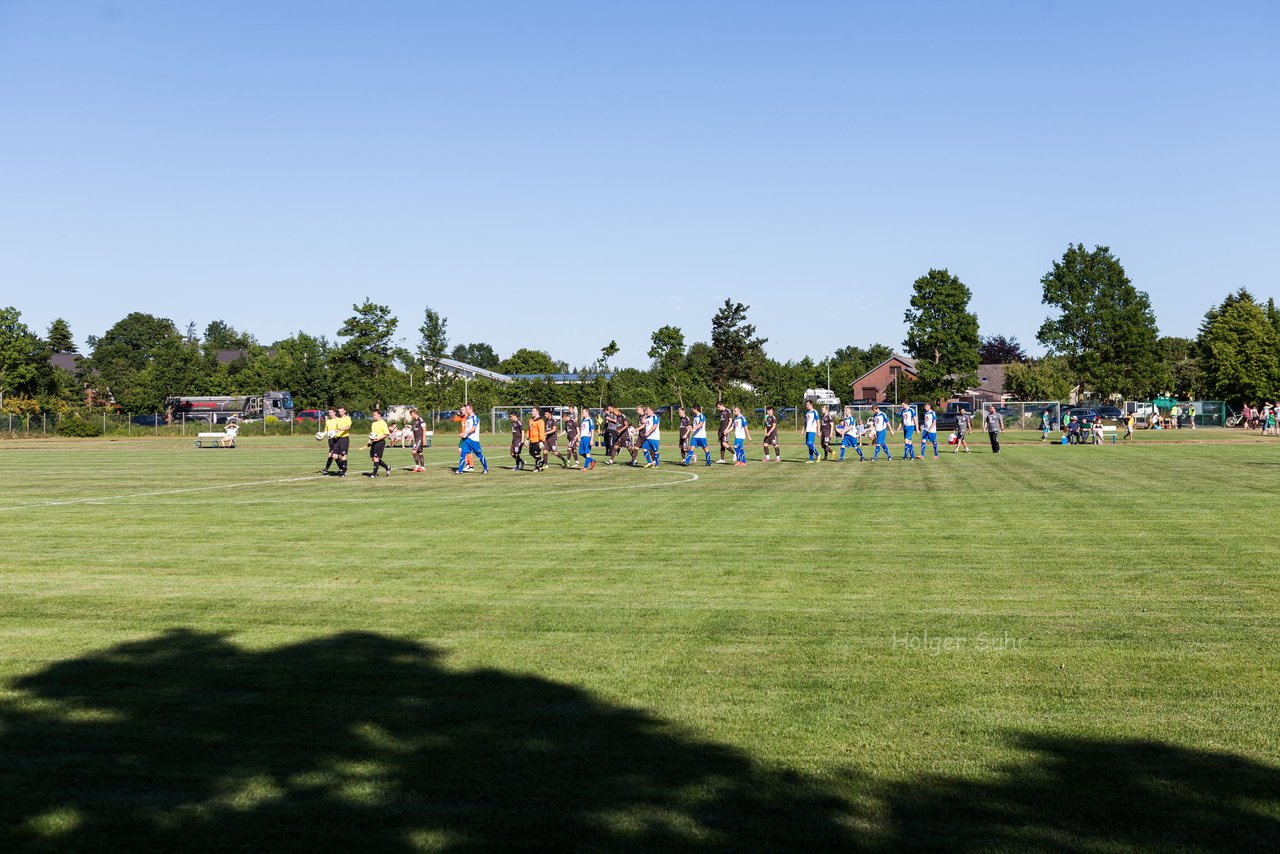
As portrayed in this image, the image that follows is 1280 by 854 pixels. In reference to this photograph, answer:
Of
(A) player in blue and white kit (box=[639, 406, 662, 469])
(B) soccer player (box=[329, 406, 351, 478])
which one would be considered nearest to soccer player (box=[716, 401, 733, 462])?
(A) player in blue and white kit (box=[639, 406, 662, 469])

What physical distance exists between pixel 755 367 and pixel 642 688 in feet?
327

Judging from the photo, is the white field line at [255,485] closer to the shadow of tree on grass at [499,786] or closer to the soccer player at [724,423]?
the soccer player at [724,423]

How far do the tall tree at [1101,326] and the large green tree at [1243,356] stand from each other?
5541mm

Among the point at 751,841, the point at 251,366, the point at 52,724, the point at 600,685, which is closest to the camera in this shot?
the point at 751,841

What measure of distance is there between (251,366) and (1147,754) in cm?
12127

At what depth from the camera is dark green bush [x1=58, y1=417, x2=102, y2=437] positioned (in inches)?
2872

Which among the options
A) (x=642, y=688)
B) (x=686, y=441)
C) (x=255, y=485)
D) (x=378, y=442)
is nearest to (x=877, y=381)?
(x=686, y=441)

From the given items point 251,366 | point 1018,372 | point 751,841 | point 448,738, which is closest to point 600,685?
point 448,738

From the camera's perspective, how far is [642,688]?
7.12m

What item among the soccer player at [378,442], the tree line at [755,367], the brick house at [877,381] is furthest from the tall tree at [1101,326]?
the soccer player at [378,442]

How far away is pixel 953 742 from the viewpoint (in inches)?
234

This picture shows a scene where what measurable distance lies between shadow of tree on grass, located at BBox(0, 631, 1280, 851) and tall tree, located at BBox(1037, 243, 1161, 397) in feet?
334

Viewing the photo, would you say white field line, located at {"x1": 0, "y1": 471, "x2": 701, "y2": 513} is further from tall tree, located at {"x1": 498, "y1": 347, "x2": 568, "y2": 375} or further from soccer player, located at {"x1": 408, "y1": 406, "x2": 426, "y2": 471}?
tall tree, located at {"x1": 498, "y1": 347, "x2": 568, "y2": 375}

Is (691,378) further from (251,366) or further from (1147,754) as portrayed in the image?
(1147,754)
